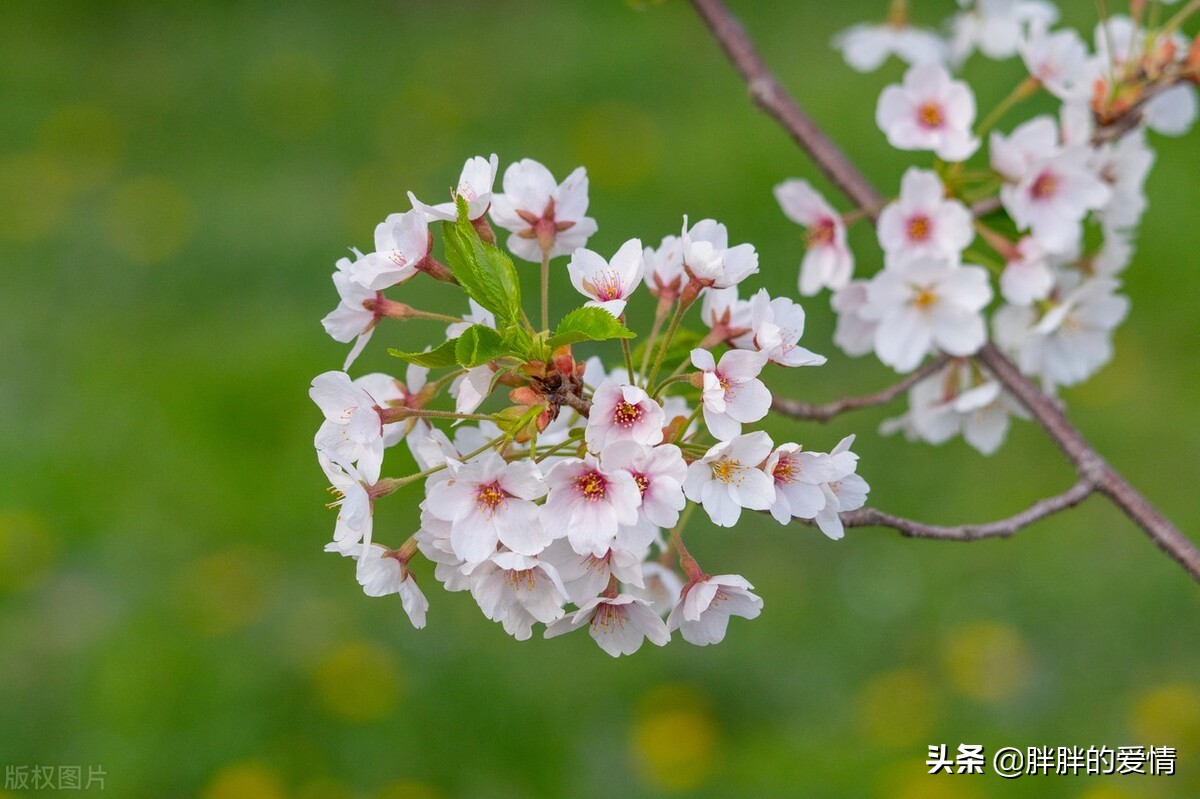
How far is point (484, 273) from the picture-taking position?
1318mm

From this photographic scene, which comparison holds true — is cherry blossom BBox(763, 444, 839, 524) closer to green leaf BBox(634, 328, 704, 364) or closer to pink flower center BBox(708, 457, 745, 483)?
pink flower center BBox(708, 457, 745, 483)

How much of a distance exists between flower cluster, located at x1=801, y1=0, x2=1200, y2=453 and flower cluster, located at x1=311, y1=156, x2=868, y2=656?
34 cm

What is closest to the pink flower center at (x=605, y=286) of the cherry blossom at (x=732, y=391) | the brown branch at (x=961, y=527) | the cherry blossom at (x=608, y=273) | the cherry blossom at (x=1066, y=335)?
the cherry blossom at (x=608, y=273)

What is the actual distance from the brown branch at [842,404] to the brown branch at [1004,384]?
82mm

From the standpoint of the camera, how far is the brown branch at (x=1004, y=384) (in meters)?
1.57

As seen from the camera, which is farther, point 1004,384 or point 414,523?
point 414,523

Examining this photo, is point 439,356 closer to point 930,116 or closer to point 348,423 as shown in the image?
point 348,423

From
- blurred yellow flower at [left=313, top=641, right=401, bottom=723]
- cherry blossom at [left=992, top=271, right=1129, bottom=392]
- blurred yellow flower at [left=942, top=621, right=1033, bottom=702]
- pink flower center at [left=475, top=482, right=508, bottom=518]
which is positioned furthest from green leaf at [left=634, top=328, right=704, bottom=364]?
blurred yellow flower at [left=942, top=621, right=1033, bottom=702]

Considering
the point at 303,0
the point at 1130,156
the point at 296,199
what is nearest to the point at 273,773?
the point at 1130,156

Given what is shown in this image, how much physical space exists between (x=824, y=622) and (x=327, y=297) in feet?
6.97

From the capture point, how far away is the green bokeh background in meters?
3.00

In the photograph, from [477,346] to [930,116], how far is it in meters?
0.94

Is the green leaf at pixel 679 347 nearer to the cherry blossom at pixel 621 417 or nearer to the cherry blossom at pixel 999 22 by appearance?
the cherry blossom at pixel 621 417

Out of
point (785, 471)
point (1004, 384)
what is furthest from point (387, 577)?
point (1004, 384)
